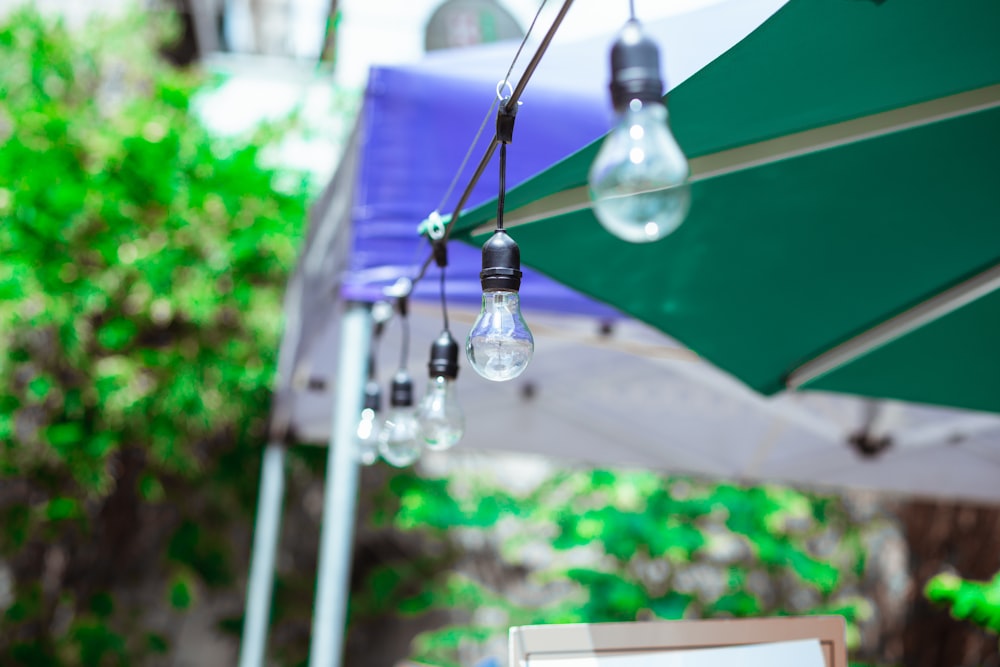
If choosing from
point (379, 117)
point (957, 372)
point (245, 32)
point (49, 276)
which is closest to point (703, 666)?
point (957, 372)

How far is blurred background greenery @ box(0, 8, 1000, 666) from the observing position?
388 cm

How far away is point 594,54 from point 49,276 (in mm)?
2753

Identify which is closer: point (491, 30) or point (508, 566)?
point (491, 30)

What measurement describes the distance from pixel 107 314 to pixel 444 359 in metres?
3.06

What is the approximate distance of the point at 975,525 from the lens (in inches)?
182

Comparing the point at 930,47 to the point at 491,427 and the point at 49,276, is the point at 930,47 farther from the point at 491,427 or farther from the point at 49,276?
the point at 49,276

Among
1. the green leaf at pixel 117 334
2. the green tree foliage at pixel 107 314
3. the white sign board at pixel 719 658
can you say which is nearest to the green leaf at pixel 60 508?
the green tree foliage at pixel 107 314

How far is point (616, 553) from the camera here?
437 centimetres

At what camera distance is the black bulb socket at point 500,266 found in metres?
0.96

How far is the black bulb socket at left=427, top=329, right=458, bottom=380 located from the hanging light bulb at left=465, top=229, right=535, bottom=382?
0.49 meters

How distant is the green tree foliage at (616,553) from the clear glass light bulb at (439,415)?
9.61 feet

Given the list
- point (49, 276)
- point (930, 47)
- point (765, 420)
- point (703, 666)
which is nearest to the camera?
point (930, 47)

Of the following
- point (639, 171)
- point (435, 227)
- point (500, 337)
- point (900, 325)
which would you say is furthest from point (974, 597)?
point (639, 171)

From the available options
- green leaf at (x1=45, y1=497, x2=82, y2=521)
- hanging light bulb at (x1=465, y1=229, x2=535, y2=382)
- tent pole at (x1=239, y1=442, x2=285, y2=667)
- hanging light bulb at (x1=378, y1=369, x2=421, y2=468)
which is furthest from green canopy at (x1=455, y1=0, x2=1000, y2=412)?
green leaf at (x1=45, y1=497, x2=82, y2=521)
